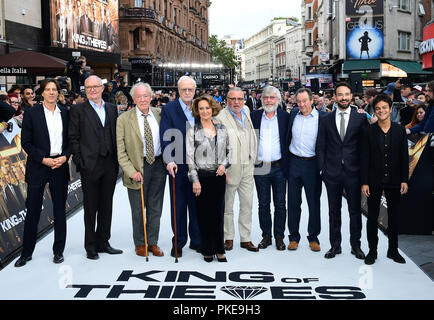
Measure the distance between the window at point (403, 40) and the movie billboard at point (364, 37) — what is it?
185 centimetres

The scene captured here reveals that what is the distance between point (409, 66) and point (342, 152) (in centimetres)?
3126

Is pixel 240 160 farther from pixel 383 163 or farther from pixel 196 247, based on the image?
pixel 383 163

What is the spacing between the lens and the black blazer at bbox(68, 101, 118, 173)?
230 inches

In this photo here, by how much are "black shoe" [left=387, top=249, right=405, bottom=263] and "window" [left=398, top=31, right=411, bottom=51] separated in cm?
3308

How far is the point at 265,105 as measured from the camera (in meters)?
6.20

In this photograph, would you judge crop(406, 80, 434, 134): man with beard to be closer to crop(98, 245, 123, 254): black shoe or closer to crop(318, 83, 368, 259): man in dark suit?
crop(318, 83, 368, 259): man in dark suit

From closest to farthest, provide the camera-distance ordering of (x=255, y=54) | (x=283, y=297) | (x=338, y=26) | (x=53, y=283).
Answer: (x=283, y=297)
(x=53, y=283)
(x=338, y=26)
(x=255, y=54)

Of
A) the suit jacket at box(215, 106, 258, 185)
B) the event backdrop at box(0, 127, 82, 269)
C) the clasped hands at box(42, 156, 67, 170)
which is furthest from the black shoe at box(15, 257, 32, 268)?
the suit jacket at box(215, 106, 258, 185)

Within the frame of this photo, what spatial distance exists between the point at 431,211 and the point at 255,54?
17199 cm

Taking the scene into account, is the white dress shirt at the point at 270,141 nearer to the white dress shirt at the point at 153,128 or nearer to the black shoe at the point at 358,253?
the white dress shirt at the point at 153,128

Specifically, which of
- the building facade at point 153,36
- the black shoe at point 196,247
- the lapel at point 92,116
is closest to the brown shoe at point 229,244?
the black shoe at point 196,247

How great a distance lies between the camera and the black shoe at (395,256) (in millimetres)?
5750
